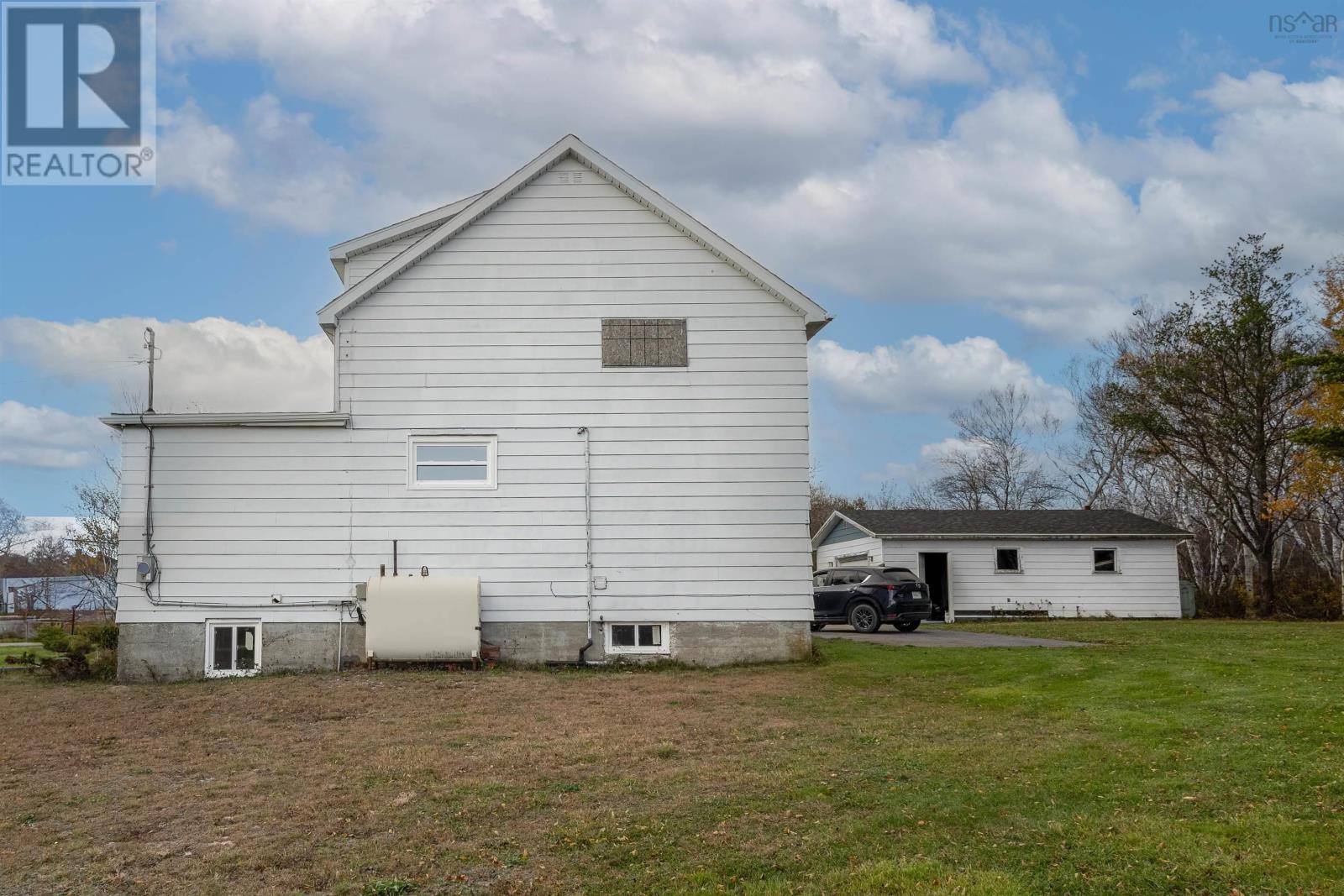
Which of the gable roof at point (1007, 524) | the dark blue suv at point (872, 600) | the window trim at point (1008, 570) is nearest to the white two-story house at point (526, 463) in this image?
the dark blue suv at point (872, 600)

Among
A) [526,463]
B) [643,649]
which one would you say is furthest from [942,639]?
[526,463]

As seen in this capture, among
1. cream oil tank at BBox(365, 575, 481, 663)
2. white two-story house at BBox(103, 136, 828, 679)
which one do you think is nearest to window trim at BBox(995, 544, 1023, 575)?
white two-story house at BBox(103, 136, 828, 679)

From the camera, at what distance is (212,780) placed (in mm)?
8875

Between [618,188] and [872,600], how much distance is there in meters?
11.8

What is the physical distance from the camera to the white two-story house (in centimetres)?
1606

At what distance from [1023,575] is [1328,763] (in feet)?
84.8

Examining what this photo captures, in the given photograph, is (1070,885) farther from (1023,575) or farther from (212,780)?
(1023,575)

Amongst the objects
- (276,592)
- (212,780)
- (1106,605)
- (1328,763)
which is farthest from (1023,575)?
(212,780)

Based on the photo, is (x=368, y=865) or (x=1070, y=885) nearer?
(x=1070, y=885)

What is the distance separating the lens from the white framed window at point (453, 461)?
1639 cm

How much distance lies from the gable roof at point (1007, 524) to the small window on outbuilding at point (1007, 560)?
0.56 meters

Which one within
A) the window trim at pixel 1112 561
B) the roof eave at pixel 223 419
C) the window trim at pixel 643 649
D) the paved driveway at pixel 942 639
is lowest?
the paved driveway at pixel 942 639

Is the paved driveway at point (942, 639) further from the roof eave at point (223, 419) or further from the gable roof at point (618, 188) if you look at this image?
the roof eave at point (223, 419)

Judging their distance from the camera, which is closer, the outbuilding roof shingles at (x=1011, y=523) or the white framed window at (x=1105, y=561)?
the outbuilding roof shingles at (x=1011, y=523)
